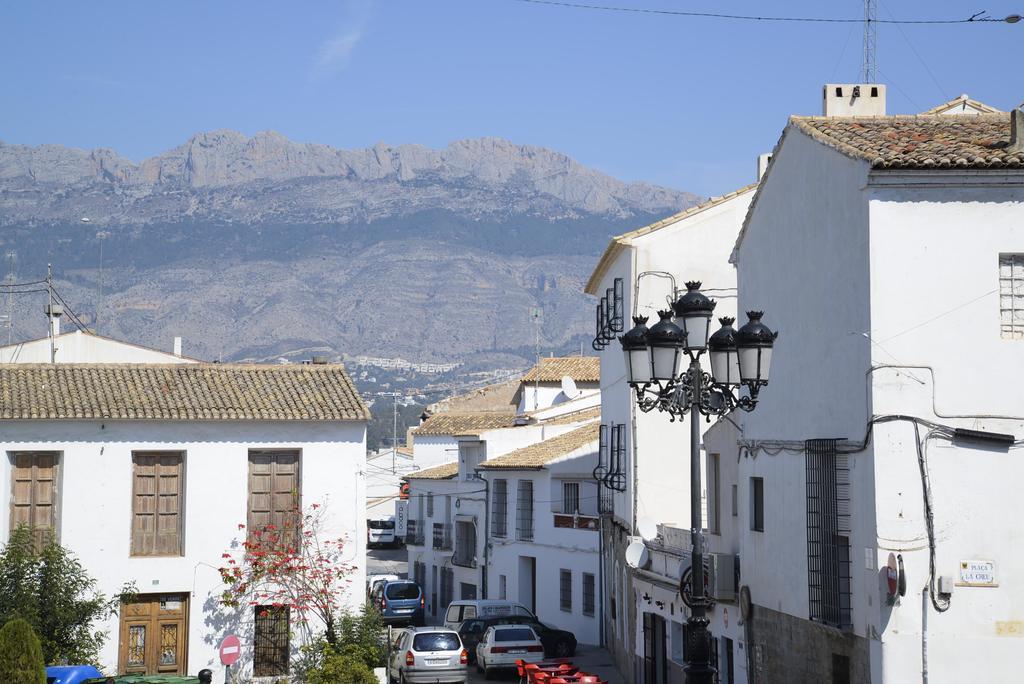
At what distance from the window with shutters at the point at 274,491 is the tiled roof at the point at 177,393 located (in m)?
1.02

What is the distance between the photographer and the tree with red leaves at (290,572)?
28516 millimetres

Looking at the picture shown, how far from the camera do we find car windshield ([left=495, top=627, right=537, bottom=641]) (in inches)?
1315

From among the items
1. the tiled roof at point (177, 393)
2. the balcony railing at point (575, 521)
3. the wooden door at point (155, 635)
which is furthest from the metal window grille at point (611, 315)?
the wooden door at point (155, 635)

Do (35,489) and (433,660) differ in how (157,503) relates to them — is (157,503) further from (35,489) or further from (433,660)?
(433,660)

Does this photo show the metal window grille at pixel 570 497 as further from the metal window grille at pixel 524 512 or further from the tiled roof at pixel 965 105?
the tiled roof at pixel 965 105

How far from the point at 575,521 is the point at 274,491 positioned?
577 inches

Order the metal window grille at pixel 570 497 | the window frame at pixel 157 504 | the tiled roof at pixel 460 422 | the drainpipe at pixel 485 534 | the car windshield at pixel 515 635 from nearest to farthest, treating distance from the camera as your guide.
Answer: the window frame at pixel 157 504 < the car windshield at pixel 515 635 < the metal window grille at pixel 570 497 < the drainpipe at pixel 485 534 < the tiled roof at pixel 460 422

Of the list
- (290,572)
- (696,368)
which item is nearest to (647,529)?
(290,572)

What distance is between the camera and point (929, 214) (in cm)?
1692

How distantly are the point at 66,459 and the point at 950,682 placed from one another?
63.6ft

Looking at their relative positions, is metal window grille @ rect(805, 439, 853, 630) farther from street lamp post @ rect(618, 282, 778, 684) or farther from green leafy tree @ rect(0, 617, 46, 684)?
green leafy tree @ rect(0, 617, 46, 684)

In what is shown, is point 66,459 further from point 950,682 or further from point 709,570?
point 950,682

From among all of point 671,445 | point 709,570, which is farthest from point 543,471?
point 709,570

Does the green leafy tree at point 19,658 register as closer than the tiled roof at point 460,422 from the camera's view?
Yes
